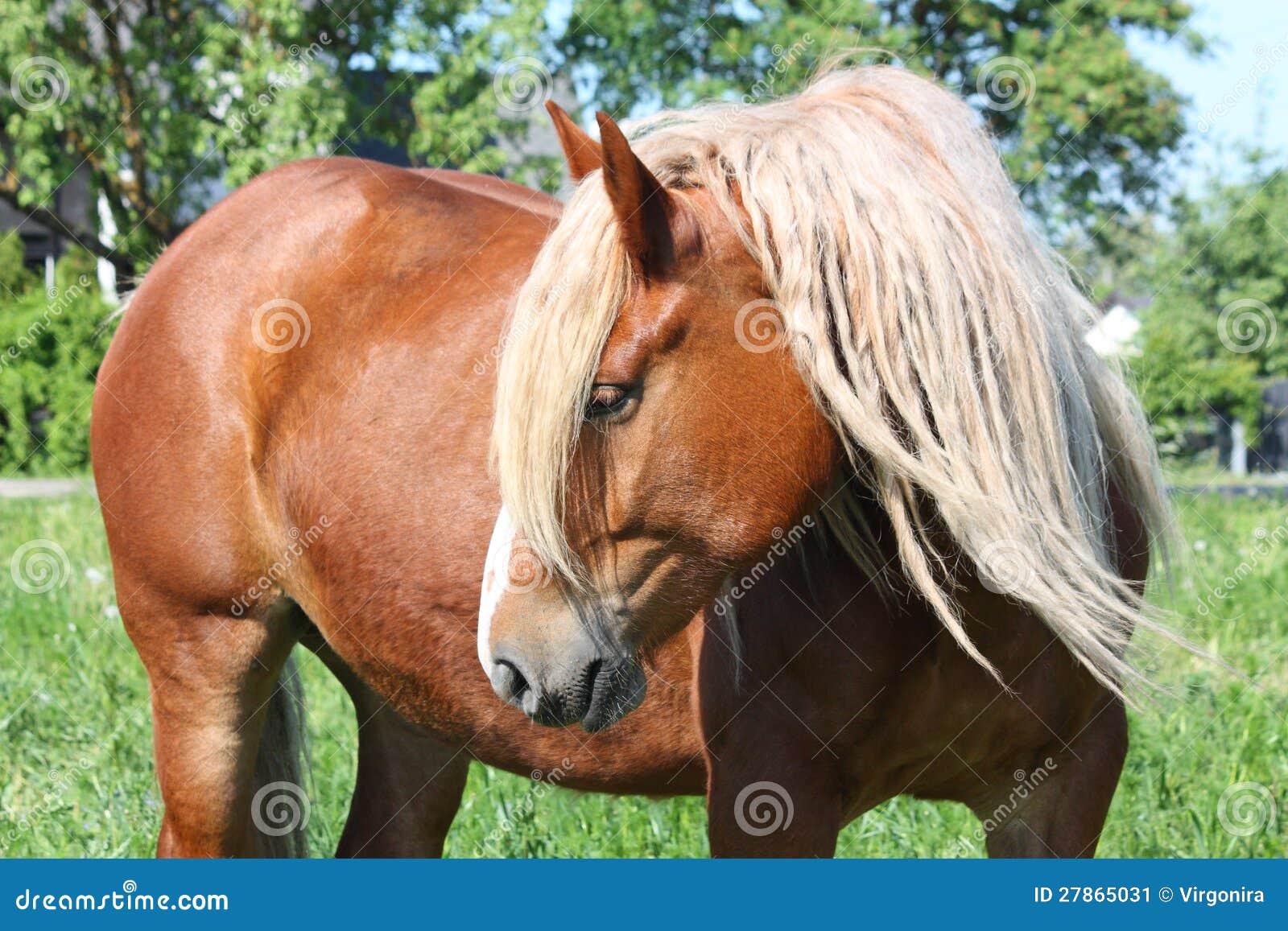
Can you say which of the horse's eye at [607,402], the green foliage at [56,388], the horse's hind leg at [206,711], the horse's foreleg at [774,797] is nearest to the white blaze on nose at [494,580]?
the horse's eye at [607,402]

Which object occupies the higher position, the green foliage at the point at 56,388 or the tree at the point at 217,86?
the tree at the point at 217,86

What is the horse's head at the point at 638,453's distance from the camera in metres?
1.67

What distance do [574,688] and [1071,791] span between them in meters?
1.11

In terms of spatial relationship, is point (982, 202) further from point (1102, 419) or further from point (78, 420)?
point (78, 420)

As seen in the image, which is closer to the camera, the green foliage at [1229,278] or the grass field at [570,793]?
the grass field at [570,793]

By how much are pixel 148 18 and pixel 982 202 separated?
11.6 metres

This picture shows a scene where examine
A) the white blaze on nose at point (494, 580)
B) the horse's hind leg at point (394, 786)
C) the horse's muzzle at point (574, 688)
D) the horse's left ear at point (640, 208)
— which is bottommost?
the horse's hind leg at point (394, 786)

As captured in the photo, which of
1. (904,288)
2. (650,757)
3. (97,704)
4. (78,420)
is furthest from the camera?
(78,420)

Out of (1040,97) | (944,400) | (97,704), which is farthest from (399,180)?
(1040,97)

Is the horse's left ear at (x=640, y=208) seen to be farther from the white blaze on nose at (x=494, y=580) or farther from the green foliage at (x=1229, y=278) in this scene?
the green foliage at (x=1229, y=278)

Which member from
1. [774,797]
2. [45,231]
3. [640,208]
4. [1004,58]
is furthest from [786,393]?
[45,231]

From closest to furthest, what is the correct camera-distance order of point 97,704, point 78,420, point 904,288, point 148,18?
point 904,288
point 97,704
point 148,18
point 78,420

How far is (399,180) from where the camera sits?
3.03 m

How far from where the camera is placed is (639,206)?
5.48 ft
